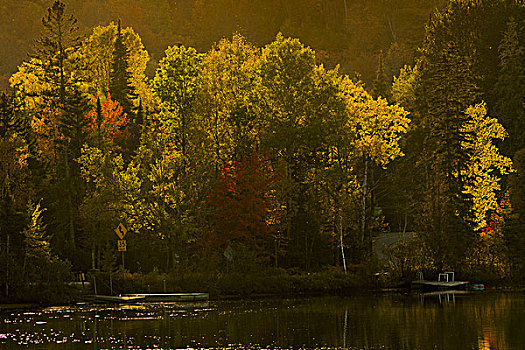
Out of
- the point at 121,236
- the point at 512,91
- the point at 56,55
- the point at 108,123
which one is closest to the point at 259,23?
the point at 512,91

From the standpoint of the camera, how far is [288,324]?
4800 cm

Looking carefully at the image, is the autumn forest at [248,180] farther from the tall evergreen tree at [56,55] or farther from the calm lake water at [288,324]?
the calm lake water at [288,324]

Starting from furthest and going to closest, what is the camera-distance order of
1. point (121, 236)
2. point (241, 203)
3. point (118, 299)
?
point (241, 203) < point (121, 236) < point (118, 299)

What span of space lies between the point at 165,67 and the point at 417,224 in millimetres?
21991

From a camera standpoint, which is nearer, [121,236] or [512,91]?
[121,236]

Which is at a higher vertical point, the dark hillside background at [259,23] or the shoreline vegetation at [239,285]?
the dark hillside background at [259,23]

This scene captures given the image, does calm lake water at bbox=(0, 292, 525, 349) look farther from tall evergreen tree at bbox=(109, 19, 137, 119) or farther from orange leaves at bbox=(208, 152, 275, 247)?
tall evergreen tree at bbox=(109, 19, 137, 119)

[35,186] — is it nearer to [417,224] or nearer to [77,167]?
[77,167]

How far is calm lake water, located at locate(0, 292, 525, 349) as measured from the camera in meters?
41.5

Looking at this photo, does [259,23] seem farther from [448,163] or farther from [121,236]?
[121,236]

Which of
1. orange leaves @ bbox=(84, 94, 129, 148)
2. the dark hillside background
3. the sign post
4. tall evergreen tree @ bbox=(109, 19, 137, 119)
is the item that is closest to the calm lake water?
the sign post

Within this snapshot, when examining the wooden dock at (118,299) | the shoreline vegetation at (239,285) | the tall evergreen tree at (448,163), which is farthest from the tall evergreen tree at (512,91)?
the wooden dock at (118,299)

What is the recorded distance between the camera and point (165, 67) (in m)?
72.9

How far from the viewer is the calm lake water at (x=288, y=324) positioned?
41.5 metres
